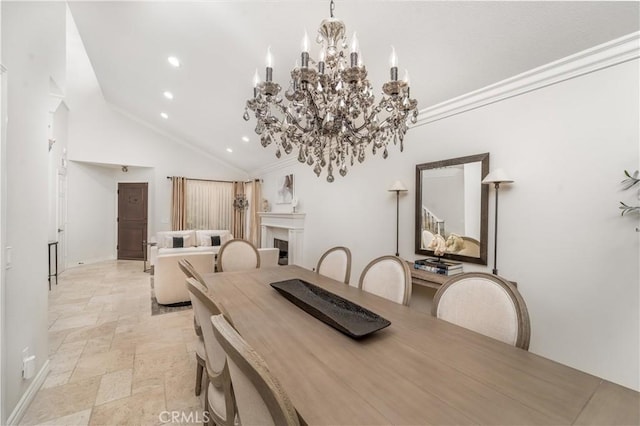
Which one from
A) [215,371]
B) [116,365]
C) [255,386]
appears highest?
[255,386]

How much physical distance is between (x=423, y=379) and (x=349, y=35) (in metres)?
2.42

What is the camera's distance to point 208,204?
7.60m

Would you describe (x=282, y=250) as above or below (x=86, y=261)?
above

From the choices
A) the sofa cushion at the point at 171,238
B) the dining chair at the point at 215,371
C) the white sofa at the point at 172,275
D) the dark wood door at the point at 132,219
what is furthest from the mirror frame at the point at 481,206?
the dark wood door at the point at 132,219

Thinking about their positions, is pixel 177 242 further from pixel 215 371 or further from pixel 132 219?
pixel 215 371

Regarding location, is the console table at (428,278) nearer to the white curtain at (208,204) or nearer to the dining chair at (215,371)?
the dining chair at (215,371)

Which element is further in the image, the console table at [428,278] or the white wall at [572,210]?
the console table at [428,278]

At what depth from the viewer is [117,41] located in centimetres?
347

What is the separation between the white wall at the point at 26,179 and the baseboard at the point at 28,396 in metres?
0.03

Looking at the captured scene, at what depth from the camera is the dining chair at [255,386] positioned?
1.96 ft

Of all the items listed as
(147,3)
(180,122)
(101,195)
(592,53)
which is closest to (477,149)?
(592,53)

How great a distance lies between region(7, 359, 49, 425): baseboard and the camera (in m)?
1.59

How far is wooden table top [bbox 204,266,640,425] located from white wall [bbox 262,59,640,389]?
1.18 meters

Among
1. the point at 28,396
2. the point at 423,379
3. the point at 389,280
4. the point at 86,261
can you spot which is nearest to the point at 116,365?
the point at 28,396
